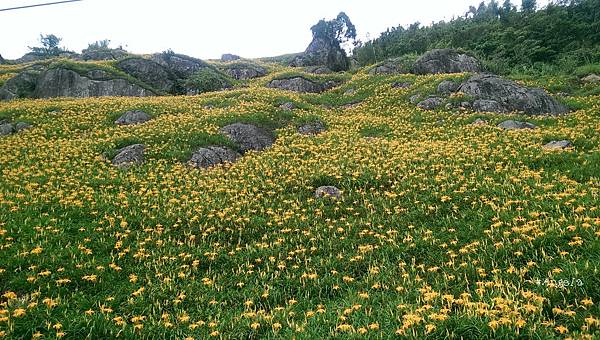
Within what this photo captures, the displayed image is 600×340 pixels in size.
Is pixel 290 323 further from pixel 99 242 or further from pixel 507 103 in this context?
pixel 507 103

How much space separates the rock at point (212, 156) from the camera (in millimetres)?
19419

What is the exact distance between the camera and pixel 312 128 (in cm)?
2627

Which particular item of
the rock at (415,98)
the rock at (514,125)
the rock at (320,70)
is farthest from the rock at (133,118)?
the rock at (320,70)

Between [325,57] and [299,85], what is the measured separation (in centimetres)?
2337

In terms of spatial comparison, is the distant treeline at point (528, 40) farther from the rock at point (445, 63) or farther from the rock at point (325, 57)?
the rock at point (325, 57)

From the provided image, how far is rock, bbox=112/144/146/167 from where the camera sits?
18.6m

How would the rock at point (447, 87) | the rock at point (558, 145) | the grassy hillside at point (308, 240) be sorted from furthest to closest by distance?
the rock at point (447, 87) → the rock at point (558, 145) → the grassy hillside at point (308, 240)

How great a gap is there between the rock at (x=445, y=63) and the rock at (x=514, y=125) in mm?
24102

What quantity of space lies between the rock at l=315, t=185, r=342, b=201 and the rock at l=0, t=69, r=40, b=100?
1547 inches

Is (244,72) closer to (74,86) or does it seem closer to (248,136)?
(74,86)

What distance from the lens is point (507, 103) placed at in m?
28.6

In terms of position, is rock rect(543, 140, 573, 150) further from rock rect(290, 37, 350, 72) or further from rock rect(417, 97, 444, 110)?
rock rect(290, 37, 350, 72)

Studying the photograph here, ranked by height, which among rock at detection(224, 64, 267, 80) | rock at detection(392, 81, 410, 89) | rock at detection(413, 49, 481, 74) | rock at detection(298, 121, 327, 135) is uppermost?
rock at detection(224, 64, 267, 80)

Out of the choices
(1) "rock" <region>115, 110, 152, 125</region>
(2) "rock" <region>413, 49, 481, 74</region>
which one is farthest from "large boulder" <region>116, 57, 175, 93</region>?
(2) "rock" <region>413, 49, 481, 74</region>
